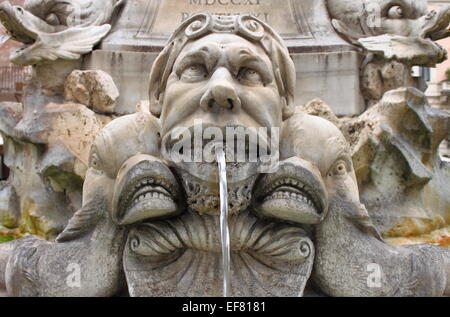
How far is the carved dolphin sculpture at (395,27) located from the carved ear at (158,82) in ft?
8.32

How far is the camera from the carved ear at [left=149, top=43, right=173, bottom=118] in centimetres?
286

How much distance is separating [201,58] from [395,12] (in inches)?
124

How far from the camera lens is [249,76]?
264 cm

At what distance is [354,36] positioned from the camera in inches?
200

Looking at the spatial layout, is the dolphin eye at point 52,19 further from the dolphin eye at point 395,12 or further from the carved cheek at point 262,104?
the carved cheek at point 262,104

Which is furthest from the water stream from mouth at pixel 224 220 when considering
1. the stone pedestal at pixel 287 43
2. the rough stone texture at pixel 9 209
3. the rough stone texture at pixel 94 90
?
the rough stone texture at pixel 9 209

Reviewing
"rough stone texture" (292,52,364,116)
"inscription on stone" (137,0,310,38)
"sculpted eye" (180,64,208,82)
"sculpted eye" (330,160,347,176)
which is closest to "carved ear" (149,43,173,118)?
"sculpted eye" (180,64,208,82)

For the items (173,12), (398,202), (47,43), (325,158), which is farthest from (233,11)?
(325,158)

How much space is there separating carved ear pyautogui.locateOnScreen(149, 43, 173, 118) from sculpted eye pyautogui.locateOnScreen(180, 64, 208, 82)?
234 millimetres

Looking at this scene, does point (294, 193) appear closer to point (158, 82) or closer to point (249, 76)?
point (249, 76)

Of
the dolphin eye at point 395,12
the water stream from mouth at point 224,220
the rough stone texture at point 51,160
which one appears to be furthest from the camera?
the dolphin eye at point 395,12

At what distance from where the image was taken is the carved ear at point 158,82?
2.86 metres

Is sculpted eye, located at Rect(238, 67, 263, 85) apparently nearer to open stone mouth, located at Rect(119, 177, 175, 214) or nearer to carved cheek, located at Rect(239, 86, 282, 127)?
carved cheek, located at Rect(239, 86, 282, 127)
